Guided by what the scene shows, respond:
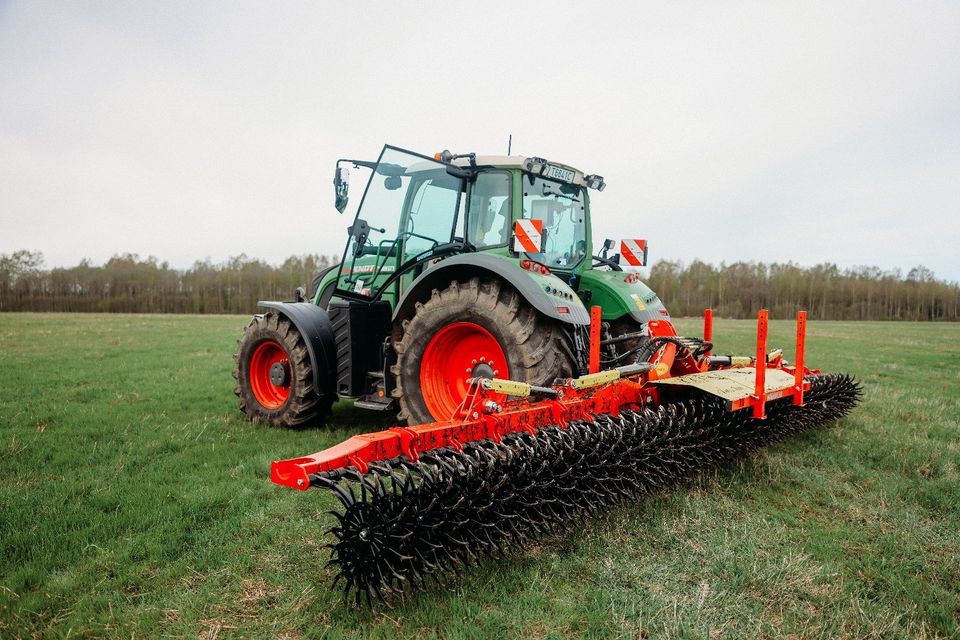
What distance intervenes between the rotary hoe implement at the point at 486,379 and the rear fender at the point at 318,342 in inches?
0.7

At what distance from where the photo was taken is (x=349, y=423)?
20.6 ft

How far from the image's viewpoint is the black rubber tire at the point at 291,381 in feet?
18.8

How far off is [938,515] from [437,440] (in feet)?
11.0

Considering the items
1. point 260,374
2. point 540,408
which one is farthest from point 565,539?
point 260,374

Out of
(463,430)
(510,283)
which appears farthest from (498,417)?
(510,283)

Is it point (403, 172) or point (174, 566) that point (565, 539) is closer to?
point (174, 566)

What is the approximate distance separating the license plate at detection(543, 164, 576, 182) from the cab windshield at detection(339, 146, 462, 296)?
2.85 feet

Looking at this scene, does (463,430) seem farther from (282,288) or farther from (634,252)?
(282,288)

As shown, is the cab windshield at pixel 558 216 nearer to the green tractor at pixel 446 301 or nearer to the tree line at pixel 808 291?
the green tractor at pixel 446 301

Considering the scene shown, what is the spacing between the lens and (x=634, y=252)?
618cm

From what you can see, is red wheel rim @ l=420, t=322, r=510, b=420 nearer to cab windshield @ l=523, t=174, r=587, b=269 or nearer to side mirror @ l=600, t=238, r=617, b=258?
cab windshield @ l=523, t=174, r=587, b=269

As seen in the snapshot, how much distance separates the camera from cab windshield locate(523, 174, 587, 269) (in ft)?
17.7

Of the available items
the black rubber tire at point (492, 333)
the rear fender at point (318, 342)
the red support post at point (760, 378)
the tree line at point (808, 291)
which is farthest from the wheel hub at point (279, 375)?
the tree line at point (808, 291)

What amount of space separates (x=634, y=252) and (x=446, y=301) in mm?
2520
